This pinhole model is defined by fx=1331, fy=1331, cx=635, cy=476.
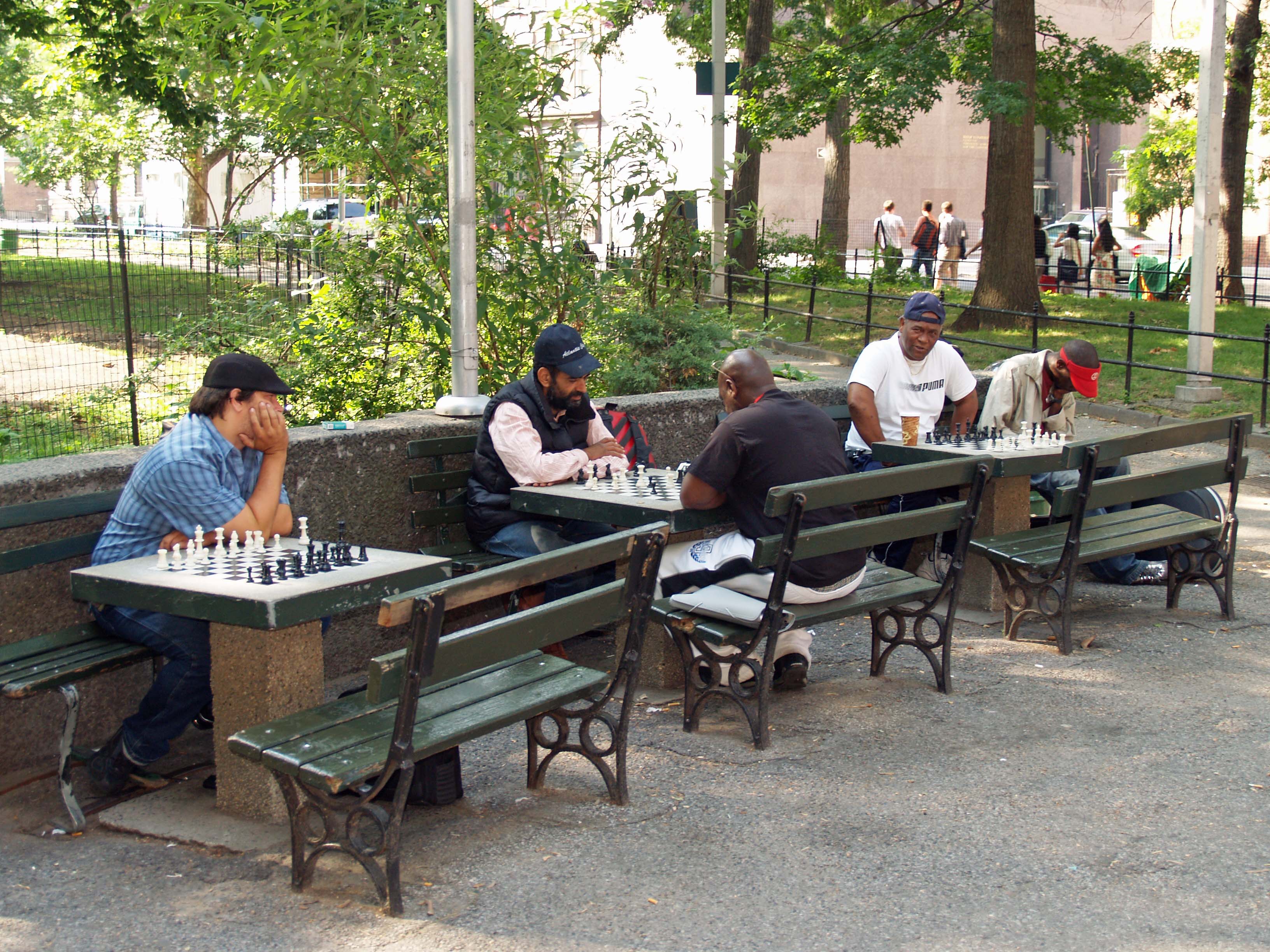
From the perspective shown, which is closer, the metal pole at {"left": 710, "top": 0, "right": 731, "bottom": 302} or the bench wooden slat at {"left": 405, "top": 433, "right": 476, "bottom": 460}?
the bench wooden slat at {"left": 405, "top": 433, "right": 476, "bottom": 460}

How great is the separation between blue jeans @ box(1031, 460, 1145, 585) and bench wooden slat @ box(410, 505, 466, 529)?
9.81 feet

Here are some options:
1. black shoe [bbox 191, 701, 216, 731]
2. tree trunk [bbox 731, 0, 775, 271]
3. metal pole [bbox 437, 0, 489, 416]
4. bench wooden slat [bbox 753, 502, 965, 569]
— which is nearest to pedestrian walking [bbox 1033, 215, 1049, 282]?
tree trunk [bbox 731, 0, 775, 271]

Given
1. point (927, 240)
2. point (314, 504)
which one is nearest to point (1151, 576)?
point (314, 504)

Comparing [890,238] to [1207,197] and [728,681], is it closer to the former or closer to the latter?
[1207,197]

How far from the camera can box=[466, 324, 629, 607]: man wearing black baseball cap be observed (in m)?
5.41

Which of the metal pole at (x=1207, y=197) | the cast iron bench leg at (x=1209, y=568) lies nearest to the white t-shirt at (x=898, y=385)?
the cast iron bench leg at (x=1209, y=568)

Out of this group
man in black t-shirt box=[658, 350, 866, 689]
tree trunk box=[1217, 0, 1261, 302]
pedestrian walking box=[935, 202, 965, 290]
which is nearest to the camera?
man in black t-shirt box=[658, 350, 866, 689]

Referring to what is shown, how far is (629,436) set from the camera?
6.20 meters

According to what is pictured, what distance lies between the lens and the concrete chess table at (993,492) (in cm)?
626

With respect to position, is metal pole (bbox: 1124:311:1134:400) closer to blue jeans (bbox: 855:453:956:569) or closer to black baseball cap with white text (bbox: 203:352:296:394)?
blue jeans (bbox: 855:453:956:569)

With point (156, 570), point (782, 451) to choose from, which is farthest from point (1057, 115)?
point (156, 570)

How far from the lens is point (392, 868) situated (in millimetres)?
3348

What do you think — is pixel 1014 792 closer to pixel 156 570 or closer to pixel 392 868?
pixel 392 868

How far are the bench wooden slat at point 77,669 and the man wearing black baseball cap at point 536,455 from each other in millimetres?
1746
